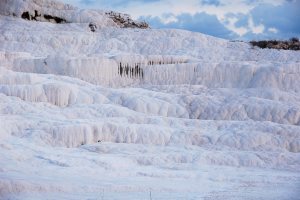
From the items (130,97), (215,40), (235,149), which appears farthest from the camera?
(215,40)

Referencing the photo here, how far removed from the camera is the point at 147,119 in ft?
79.0

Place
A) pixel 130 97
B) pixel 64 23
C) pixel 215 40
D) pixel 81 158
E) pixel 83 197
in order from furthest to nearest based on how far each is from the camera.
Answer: pixel 64 23
pixel 215 40
pixel 130 97
pixel 81 158
pixel 83 197

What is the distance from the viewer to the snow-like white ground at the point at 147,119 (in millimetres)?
16547

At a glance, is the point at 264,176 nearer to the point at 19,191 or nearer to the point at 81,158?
the point at 81,158

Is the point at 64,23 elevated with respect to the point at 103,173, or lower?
elevated

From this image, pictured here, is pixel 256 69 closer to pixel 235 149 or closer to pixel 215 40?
pixel 215 40

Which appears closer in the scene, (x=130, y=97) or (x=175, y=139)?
(x=175, y=139)

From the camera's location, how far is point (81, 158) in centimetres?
1886

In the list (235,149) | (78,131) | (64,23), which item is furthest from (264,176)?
(64,23)

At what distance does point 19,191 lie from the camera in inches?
579

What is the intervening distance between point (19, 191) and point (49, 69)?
19278 mm

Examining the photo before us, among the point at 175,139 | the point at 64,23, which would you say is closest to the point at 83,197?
the point at 175,139

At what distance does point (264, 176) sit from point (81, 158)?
5590 mm

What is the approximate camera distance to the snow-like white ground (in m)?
16.5
